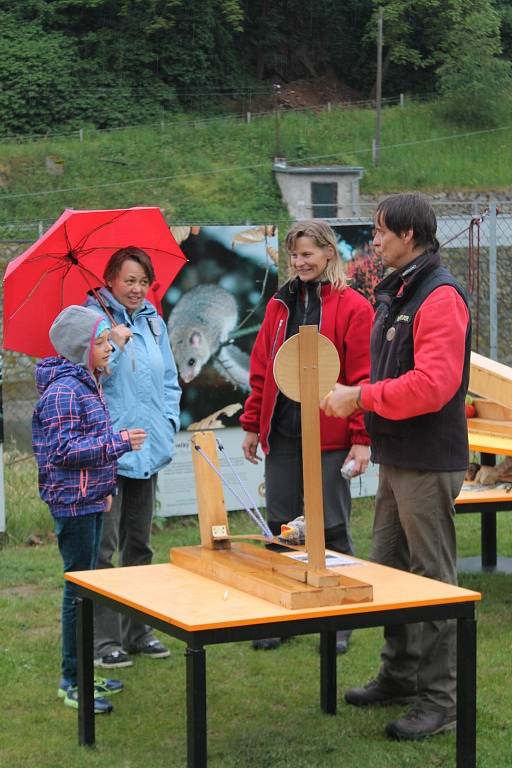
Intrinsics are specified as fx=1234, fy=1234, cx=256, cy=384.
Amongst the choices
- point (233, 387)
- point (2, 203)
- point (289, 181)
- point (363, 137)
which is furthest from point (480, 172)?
point (233, 387)

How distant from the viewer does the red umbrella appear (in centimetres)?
543

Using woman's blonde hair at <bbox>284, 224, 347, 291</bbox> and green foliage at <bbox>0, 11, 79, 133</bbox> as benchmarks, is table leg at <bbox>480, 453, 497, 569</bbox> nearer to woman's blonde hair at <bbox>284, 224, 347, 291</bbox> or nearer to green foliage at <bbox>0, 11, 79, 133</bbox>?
woman's blonde hair at <bbox>284, 224, 347, 291</bbox>

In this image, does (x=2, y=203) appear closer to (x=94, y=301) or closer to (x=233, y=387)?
(x=233, y=387)

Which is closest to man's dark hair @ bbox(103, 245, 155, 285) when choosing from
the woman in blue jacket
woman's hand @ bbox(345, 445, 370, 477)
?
the woman in blue jacket

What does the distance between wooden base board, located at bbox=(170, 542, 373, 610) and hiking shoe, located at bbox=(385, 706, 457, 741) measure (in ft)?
2.76

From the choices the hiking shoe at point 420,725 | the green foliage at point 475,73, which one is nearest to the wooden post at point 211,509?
the hiking shoe at point 420,725

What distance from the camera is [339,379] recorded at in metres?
5.68

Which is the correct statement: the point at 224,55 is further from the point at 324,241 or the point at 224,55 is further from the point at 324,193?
the point at 324,241

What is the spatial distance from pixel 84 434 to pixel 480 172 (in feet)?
134

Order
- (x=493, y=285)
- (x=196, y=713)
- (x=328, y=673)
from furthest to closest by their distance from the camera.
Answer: (x=493, y=285), (x=328, y=673), (x=196, y=713)

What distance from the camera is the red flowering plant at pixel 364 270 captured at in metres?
9.12

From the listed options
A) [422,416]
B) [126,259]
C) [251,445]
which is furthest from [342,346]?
[422,416]

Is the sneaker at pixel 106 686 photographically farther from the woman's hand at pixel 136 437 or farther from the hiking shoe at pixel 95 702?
the woman's hand at pixel 136 437

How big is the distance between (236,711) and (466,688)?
1284 mm
